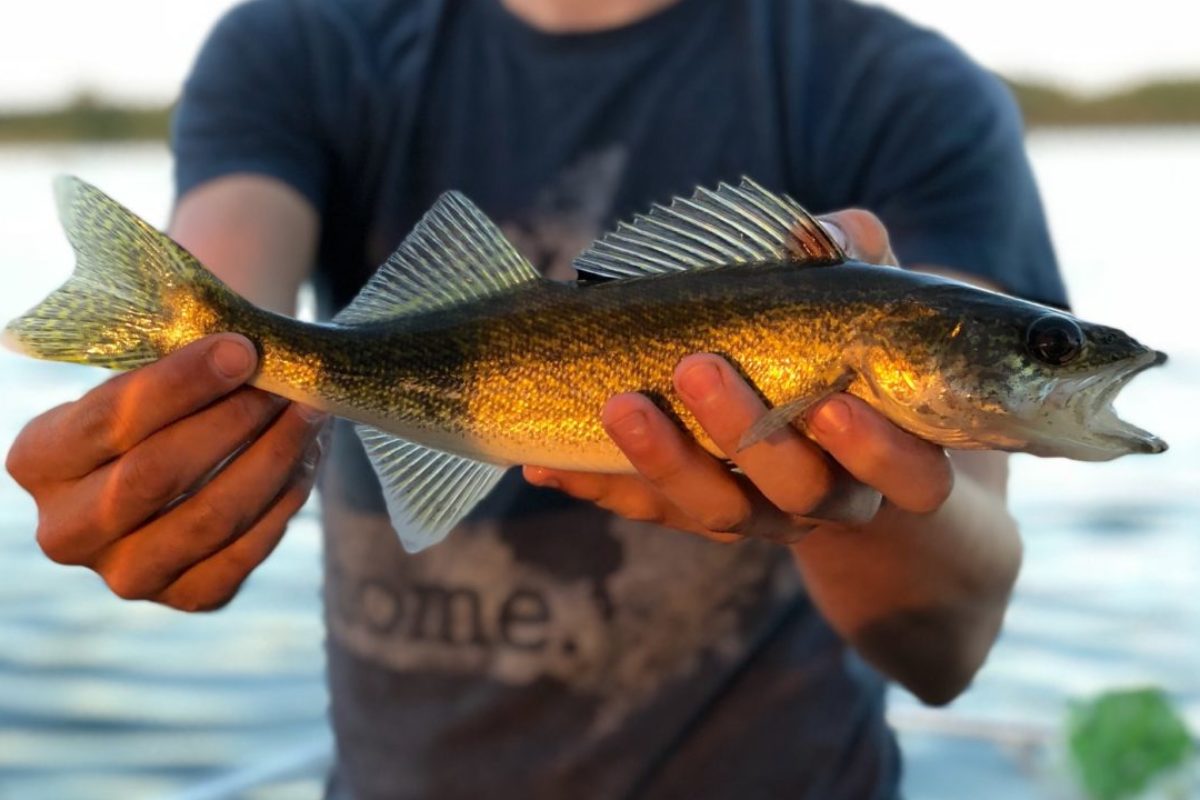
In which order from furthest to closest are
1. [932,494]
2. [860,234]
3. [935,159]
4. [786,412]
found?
1. [935,159]
2. [860,234]
3. [932,494]
4. [786,412]

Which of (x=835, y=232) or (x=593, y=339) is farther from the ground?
(x=835, y=232)

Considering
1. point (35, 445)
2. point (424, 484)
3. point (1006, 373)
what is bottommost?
point (424, 484)

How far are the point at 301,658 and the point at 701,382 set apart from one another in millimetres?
5305

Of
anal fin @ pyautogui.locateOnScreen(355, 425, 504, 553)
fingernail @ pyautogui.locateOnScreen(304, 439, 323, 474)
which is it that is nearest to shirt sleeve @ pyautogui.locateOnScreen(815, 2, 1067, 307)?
anal fin @ pyautogui.locateOnScreen(355, 425, 504, 553)

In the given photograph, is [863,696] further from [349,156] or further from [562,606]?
[349,156]

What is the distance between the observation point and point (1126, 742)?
4.70 meters

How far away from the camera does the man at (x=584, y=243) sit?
2812 mm

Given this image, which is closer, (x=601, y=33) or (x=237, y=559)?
(x=237, y=559)

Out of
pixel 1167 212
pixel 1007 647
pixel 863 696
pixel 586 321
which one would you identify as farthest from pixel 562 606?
pixel 1167 212

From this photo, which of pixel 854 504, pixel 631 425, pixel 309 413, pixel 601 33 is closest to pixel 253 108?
pixel 601 33

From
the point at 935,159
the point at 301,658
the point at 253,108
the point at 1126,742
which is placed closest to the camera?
the point at 935,159

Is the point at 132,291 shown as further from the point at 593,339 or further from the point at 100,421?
the point at 593,339

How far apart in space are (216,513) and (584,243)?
1.16m

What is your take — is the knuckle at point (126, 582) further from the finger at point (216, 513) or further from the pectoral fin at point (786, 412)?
the pectoral fin at point (786, 412)
